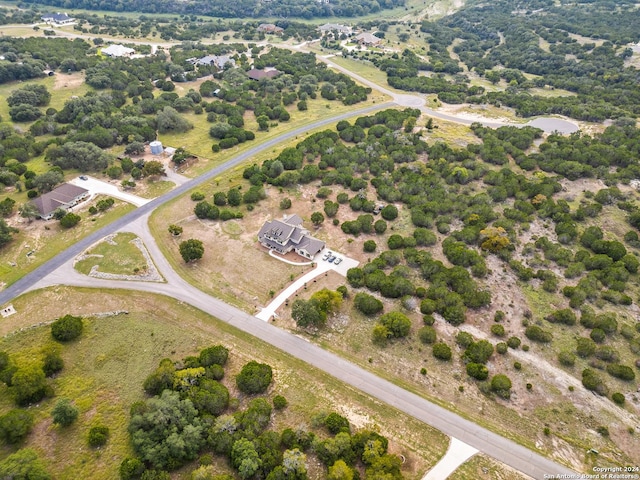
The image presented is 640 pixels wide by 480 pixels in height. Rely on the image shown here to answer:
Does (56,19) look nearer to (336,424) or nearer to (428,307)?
(428,307)

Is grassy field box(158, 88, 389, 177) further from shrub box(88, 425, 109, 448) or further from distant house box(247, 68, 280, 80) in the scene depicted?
shrub box(88, 425, 109, 448)

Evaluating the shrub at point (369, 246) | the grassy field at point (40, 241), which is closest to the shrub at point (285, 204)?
the shrub at point (369, 246)

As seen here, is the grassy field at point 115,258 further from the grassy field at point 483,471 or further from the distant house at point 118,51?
the distant house at point 118,51

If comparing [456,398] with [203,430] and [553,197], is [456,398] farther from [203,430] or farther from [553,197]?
[553,197]

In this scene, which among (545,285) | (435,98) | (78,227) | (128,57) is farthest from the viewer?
(128,57)

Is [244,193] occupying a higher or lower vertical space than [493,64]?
lower

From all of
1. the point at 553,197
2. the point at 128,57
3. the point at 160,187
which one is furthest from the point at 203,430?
the point at 128,57

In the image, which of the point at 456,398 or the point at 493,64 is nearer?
the point at 456,398
